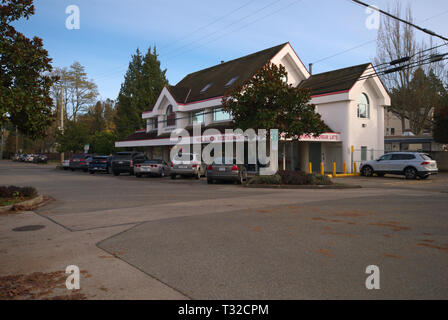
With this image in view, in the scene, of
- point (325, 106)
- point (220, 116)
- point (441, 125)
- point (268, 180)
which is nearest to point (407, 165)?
point (325, 106)

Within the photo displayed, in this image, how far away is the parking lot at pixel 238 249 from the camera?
424 centimetres

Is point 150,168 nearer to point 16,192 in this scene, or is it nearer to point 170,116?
point 170,116

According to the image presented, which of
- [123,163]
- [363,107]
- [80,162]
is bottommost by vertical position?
[123,163]

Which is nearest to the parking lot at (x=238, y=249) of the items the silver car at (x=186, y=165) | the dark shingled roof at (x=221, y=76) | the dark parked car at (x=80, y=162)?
the silver car at (x=186, y=165)

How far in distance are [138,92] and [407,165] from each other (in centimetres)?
3306

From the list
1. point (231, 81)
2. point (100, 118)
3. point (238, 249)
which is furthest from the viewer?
point (100, 118)

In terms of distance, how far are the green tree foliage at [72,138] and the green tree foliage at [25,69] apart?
3678 centimetres

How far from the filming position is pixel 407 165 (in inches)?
895

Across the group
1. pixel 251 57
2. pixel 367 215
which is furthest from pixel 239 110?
pixel 251 57

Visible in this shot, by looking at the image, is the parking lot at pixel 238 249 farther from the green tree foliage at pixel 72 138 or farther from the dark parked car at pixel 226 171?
the green tree foliage at pixel 72 138

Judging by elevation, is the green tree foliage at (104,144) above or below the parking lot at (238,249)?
above

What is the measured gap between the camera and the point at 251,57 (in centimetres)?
3469

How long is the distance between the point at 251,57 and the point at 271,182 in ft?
65.6

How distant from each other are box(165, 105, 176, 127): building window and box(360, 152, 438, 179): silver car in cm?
1867
